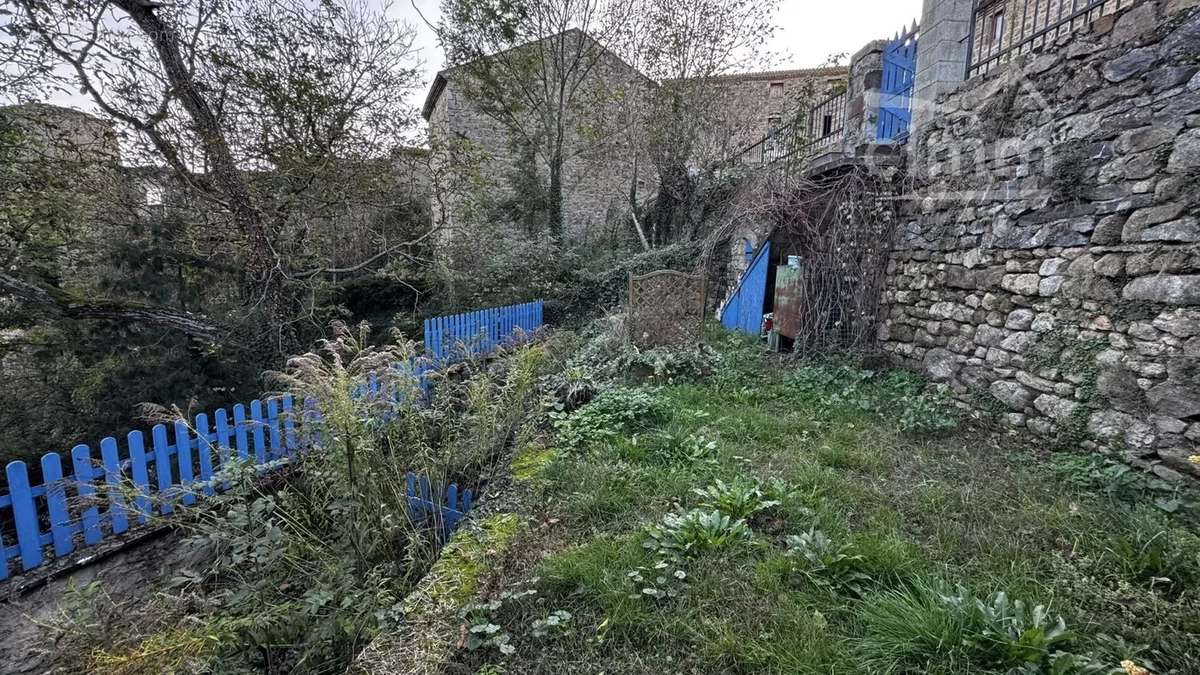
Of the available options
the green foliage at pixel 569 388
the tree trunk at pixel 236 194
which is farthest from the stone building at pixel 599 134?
the green foliage at pixel 569 388

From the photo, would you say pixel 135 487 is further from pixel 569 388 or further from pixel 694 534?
pixel 569 388

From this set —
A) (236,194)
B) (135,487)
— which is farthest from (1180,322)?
(236,194)

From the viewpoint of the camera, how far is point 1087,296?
3.24 m

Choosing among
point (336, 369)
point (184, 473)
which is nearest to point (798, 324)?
point (336, 369)

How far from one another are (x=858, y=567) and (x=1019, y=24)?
4777mm

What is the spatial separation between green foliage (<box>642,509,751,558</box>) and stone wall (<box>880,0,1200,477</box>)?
8.89ft

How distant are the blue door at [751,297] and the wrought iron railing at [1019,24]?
3.31 metres

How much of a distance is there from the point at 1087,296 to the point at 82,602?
19.5 feet

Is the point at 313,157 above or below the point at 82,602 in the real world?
above

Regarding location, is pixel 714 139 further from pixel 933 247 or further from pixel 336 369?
pixel 336 369

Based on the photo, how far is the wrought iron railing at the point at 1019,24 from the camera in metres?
3.37

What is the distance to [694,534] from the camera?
2.38 meters

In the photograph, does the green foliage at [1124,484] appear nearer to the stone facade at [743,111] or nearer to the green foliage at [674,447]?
the green foliage at [674,447]

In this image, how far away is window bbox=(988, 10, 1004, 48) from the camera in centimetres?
418
